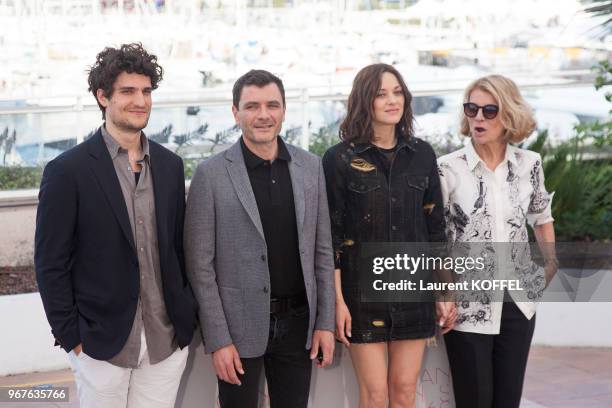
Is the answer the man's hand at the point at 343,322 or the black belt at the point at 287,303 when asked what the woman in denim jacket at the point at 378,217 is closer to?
the man's hand at the point at 343,322

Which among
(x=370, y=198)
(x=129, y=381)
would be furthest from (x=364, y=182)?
(x=129, y=381)

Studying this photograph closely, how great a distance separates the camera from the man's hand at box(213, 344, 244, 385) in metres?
3.60

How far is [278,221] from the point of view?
3666 mm

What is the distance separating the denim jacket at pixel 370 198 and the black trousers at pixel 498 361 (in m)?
0.52

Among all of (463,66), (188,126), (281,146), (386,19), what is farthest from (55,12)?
(281,146)

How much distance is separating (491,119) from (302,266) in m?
1.12

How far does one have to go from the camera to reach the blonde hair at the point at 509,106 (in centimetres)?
402

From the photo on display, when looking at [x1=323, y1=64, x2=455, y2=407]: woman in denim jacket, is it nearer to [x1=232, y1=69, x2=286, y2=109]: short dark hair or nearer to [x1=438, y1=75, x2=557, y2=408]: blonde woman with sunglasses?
[x1=438, y1=75, x2=557, y2=408]: blonde woman with sunglasses

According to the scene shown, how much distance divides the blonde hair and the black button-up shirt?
1018 millimetres

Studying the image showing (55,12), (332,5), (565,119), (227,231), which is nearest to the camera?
(227,231)

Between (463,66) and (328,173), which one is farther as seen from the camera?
(463,66)

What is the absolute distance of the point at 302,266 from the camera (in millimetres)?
3680

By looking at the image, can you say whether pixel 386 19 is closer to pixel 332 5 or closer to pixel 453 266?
pixel 332 5

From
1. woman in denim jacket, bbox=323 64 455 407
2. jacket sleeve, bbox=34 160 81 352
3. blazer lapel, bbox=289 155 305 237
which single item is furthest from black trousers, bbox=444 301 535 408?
jacket sleeve, bbox=34 160 81 352
